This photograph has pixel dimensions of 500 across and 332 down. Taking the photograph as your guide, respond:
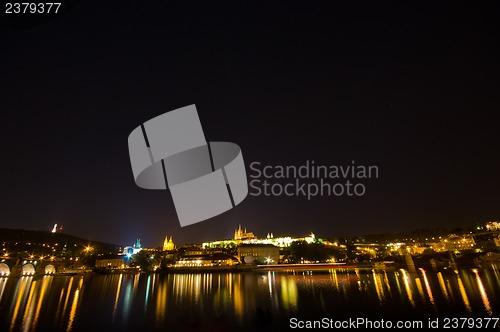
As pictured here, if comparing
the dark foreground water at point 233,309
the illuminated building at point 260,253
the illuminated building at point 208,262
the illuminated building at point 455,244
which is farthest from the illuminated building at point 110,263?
the illuminated building at point 455,244

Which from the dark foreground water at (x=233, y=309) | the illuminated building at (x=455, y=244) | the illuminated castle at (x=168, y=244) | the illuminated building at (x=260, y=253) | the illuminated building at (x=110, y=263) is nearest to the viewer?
the dark foreground water at (x=233, y=309)

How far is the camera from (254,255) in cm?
7525

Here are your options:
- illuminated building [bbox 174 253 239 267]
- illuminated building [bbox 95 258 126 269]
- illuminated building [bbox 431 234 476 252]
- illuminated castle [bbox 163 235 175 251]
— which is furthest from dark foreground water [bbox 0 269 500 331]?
illuminated castle [bbox 163 235 175 251]

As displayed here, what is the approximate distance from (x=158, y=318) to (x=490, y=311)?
56.0ft

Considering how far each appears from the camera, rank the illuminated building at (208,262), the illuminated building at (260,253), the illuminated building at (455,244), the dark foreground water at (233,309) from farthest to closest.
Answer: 1. the illuminated building at (455,244)
2. the illuminated building at (260,253)
3. the illuminated building at (208,262)
4. the dark foreground water at (233,309)

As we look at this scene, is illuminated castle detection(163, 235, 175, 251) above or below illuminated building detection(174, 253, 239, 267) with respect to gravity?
above

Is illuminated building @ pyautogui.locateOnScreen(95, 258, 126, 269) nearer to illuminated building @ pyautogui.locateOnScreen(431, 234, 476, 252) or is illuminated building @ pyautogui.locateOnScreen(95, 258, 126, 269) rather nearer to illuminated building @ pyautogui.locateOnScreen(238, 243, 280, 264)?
illuminated building @ pyautogui.locateOnScreen(238, 243, 280, 264)

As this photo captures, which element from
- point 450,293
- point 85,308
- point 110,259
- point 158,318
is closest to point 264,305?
point 158,318

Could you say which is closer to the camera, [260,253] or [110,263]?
[110,263]

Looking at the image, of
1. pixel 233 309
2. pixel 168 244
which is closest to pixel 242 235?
pixel 168 244

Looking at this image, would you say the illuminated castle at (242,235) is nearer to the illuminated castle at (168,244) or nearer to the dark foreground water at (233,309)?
the illuminated castle at (168,244)

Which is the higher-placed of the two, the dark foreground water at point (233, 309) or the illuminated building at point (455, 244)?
the illuminated building at point (455, 244)

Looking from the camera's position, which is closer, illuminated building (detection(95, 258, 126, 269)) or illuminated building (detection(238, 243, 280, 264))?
illuminated building (detection(95, 258, 126, 269))

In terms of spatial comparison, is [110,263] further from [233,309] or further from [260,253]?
[233,309]
